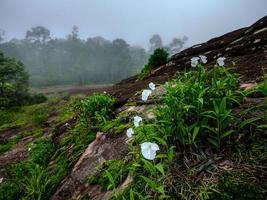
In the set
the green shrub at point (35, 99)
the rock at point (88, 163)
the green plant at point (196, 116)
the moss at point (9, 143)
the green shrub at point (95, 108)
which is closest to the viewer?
the green plant at point (196, 116)

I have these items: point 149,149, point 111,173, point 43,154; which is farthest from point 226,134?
point 43,154

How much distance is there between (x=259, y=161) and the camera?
164cm

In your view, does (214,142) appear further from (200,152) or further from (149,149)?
(149,149)

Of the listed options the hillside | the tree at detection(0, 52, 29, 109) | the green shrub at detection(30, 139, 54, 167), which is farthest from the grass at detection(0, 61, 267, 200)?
the tree at detection(0, 52, 29, 109)

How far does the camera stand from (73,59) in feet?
280

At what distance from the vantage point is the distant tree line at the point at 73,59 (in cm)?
8238

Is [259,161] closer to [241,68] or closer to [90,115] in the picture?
[241,68]

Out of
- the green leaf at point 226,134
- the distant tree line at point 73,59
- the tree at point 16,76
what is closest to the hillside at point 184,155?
the green leaf at point 226,134

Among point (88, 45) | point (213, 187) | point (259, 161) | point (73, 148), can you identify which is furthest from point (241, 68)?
point (88, 45)

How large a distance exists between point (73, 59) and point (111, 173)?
285 feet

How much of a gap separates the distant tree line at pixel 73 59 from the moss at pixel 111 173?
73.9 m

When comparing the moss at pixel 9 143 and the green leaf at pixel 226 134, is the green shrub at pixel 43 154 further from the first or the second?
the green leaf at pixel 226 134

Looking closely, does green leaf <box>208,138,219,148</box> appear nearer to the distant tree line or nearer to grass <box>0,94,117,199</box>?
grass <box>0,94,117,199</box>

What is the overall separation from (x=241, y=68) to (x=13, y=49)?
106 m
